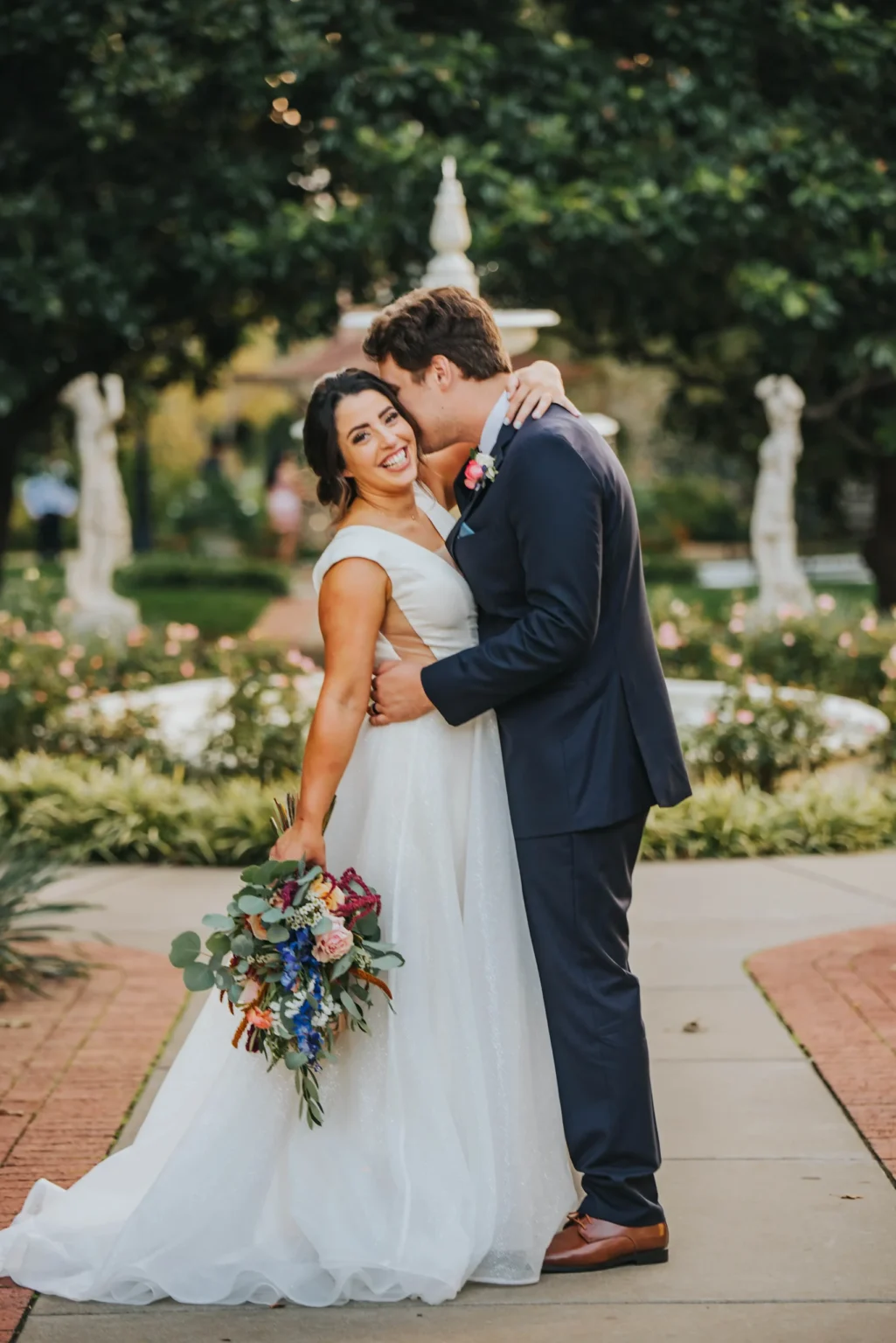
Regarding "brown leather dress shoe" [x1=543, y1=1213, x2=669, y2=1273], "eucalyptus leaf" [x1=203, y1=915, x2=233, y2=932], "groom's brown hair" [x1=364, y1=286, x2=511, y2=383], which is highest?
"groom's brown hair" [x1=364, y1=286, x2=511, y2=383]

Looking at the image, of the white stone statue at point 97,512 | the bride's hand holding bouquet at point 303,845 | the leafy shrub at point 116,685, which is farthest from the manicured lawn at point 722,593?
the bride's hand holding bouquet at point 303,845

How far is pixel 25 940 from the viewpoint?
6.29 m

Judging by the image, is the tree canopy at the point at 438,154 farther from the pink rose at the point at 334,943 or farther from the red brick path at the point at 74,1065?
the pink rose at the point at 334,943

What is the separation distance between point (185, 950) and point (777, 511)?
39.8 feet

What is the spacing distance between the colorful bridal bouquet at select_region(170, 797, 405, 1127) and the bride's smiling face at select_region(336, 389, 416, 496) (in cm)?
83

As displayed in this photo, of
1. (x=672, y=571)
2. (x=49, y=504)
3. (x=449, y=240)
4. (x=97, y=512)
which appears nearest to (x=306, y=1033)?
(x=449, y=240)

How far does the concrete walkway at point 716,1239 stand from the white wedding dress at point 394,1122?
9 cm

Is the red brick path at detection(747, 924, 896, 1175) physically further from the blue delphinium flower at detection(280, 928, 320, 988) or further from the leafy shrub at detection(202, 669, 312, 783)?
the leafy shrub at detection(202, 669, 312, 783)

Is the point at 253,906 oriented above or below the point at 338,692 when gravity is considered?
below

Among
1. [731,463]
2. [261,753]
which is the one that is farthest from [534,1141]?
[731,463]

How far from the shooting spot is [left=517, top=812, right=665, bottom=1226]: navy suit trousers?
3652mm

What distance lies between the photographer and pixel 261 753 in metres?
9.06

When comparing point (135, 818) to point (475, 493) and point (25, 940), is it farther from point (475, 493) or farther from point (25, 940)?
point (475, 493)

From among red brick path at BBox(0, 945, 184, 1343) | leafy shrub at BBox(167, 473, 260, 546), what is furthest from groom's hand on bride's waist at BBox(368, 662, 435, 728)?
leafy shrub at BBox(167, 473, 260, 546)
